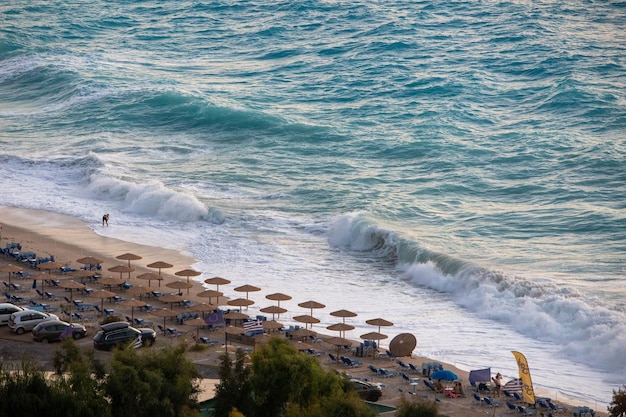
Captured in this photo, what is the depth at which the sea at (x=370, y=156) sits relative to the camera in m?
36.6

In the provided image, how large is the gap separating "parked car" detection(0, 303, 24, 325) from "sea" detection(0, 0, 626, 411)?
26.3 feet

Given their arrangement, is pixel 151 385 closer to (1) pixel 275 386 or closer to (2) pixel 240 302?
(1) pixel 275 386

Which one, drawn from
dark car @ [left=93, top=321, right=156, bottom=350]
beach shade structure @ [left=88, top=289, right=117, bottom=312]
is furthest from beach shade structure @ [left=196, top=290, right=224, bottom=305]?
dark car @ [left=93, top=321, right=156, bottom=350]

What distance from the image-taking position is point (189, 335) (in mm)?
32500

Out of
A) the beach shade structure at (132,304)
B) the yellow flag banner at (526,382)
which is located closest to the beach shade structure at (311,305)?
the beach shade structure at (132,304)

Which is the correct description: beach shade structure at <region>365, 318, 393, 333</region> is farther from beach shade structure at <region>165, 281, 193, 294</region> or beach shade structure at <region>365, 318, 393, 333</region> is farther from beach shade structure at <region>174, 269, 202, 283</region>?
beach shade structure at <region>174, 269, 202, 283</region>

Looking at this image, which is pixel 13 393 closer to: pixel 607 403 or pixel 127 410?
pixel 127 410

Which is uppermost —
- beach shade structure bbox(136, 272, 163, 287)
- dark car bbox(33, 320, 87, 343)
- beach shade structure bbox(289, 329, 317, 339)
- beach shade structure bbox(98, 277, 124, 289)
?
beach shade structure bbox(136, 272, 163, 287)

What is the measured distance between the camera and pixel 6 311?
32.5 metres

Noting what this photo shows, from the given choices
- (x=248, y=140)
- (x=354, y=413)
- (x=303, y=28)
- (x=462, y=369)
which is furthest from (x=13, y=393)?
(x=303, y=28)

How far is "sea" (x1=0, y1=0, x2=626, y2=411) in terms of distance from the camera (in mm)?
36594

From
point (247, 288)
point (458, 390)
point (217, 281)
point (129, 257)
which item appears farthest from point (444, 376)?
point (129, 257)

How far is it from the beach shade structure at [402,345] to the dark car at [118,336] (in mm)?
7045

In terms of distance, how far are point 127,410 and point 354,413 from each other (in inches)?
186
